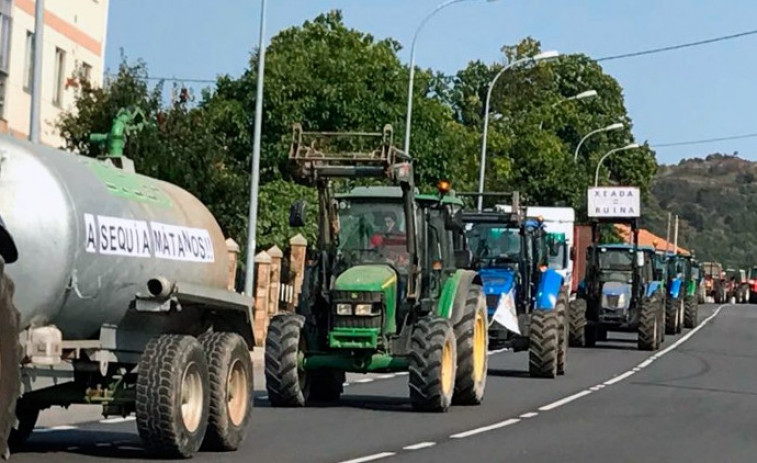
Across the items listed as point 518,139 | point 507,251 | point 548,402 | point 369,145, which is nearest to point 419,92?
point 369,145

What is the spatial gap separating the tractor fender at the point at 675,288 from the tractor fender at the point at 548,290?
66.5 ft

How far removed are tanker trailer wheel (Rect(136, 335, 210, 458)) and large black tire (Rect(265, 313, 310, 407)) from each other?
583 cm

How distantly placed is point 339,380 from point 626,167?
275 feet

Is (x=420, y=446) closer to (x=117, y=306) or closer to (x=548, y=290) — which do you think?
(x=117, y=306)

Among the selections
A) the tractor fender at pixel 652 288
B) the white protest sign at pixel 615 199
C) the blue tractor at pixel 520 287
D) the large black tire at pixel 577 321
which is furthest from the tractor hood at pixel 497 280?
the white protest sign at pixel 615 199

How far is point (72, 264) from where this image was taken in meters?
12.6

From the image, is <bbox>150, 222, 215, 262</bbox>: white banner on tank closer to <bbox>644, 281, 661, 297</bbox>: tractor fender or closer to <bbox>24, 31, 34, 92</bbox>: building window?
<bbox>24, 31, 34, 92</bbox>: building window

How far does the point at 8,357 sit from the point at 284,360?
871 cm

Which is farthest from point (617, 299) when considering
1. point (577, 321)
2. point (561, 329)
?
point (561, 329)

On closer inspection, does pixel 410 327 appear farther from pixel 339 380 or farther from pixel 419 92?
pixel 419 92

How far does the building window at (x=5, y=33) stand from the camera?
3547 cm

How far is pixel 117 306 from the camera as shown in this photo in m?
13.5


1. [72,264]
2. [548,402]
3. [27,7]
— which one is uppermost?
[27,7]

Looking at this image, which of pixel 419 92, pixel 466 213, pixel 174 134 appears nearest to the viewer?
pixel 466 213
